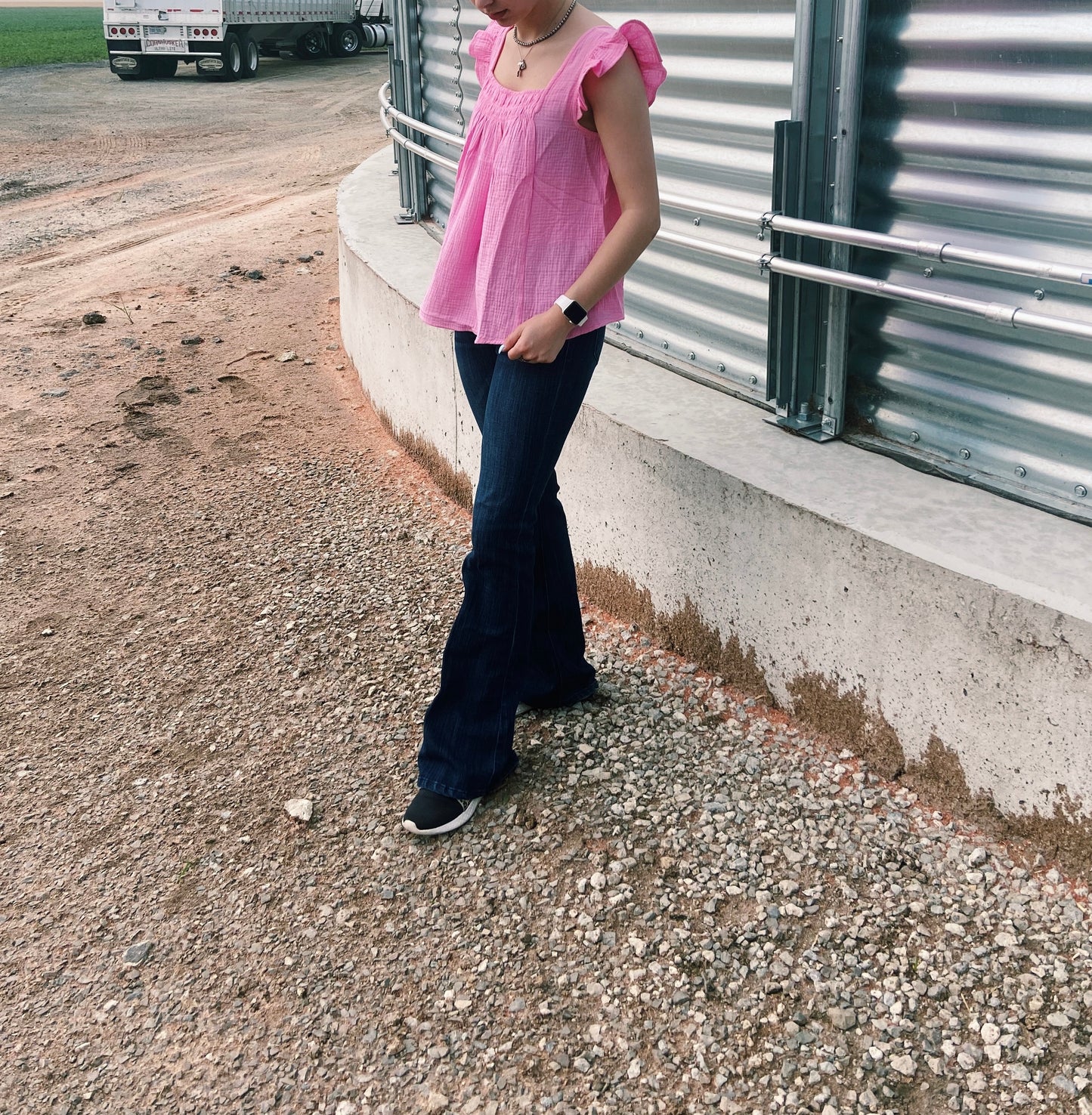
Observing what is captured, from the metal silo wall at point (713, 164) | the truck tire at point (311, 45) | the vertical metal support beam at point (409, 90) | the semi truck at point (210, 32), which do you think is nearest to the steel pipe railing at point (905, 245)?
the metal silo wall at point (713, 164)

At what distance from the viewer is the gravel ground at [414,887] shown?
95.3 inches

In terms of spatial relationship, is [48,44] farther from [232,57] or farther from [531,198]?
[531,198]

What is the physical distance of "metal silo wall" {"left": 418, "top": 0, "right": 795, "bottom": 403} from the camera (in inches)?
141

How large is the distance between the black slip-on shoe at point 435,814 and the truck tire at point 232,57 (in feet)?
68.1

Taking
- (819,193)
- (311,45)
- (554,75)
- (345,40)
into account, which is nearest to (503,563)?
(554,75)

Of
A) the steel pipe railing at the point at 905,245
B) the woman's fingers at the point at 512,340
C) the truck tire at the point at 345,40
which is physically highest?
the truck tire at the point at 345,40

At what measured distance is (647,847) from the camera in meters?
2.97

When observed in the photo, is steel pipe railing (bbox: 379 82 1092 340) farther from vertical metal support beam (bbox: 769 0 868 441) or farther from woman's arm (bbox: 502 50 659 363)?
woman's arm (bbox: 502 50 659 363)

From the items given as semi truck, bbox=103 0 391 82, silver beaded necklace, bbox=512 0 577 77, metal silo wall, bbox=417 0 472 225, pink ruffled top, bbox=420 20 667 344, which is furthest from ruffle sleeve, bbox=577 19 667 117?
semi truck, bbox=103 0 391 82

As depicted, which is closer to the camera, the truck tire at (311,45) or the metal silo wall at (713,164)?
the metal silo wall at (713,164)

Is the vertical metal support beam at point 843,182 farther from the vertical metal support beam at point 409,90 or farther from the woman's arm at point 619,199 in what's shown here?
the vertical metal support beam at point 409,90

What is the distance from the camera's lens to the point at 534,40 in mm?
2621

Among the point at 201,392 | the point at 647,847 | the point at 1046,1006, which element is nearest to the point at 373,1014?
the point at 647,847

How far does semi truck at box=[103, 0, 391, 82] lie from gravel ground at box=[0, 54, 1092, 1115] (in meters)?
18.0
